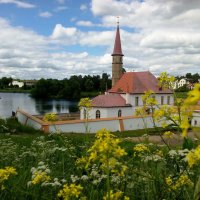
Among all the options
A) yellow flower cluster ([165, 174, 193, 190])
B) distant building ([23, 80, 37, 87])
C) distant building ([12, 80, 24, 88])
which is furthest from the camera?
distant building ([12, 80, 24, 88])

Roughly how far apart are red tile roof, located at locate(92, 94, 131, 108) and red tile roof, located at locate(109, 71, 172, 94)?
170cm

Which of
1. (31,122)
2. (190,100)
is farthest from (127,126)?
(190,100)

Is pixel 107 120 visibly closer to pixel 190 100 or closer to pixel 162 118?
pixel 162 118

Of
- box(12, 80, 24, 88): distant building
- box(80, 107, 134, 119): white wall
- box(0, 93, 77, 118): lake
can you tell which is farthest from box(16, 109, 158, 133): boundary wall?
box(12, 80, 24, 88): distant building

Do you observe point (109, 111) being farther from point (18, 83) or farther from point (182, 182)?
point (18, 83)

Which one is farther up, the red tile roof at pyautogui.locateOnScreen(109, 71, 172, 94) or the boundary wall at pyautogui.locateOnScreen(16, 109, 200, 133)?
the red tile roof at pyautogui.locateOnScreen(109, 71, 172, 94)

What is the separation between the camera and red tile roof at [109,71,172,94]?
40.7 metres

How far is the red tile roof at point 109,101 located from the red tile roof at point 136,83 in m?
1.70

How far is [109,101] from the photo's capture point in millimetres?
37812

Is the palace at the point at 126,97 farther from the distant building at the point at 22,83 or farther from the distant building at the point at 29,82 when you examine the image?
the distant building at the point at 22,83

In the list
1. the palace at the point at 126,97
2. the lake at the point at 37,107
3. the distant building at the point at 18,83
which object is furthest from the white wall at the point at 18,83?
the palace at the point at 126,97

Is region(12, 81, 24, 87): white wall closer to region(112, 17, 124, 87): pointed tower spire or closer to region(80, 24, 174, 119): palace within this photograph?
region(112, 17, 124, 87): pointed tower spire

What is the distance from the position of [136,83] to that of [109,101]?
18.4 ft

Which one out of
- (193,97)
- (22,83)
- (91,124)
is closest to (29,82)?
(22,83)
